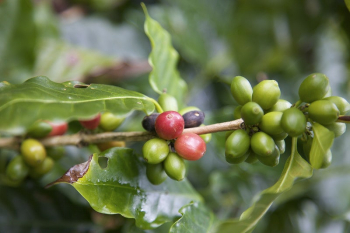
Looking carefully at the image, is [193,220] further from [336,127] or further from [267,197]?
[336,127]

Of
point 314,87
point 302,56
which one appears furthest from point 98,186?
point 302,56

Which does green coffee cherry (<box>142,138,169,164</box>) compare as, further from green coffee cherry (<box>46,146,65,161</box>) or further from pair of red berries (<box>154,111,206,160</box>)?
green coffee cherry (<box>46,146,65,161</box>)

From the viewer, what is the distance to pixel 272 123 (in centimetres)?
86

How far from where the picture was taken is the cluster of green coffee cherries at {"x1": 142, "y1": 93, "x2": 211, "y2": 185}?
0.90 meters

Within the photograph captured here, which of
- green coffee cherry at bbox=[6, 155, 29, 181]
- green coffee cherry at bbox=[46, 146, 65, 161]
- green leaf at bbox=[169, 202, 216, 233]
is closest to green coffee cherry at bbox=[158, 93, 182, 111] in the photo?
green leaf at bbox=[169, 202, 216, 233]

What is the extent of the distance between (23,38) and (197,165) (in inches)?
50.2

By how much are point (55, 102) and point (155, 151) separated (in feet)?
0.99

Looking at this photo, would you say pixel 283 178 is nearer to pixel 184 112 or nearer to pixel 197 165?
pixel 184 112

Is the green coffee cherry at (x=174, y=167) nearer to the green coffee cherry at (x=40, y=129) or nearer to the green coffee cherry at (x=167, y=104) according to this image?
the green coffee cherry at (x=167, y=104)

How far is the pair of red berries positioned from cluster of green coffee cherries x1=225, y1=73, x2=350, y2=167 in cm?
9

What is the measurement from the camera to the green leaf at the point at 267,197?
0.83m

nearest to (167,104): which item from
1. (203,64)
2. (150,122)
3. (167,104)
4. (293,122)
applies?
(167,104)

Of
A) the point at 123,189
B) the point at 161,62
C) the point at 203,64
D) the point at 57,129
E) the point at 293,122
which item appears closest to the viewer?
the point at 293,122

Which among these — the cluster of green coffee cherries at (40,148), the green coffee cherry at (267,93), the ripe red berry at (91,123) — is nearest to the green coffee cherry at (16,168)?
the cluster of green coffee cherries at (40,148)
